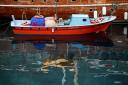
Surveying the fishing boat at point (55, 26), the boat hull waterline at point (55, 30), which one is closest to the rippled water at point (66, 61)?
the boat hull waterline at point (55, 30)

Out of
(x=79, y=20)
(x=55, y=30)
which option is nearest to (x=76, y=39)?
(x=79, y=20)

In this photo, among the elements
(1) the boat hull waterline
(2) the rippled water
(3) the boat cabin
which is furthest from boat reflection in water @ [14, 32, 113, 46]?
(3) the boat cabin

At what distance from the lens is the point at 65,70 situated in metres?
28.6

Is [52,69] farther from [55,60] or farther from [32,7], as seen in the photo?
[32,7]

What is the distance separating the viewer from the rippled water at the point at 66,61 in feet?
87.7

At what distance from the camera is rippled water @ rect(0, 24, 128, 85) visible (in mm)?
26720

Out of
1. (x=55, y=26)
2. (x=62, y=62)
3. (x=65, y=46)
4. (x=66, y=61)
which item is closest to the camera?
(x=62, y=62)

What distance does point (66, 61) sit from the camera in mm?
30984

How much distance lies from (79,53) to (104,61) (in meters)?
3.10

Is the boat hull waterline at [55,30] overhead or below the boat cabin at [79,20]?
below

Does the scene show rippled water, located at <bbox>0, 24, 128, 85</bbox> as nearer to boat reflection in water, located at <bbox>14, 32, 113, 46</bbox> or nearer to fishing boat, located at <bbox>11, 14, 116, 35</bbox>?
boat reflection in water, located at <bbox>14, 32, 113, 46</bbox>

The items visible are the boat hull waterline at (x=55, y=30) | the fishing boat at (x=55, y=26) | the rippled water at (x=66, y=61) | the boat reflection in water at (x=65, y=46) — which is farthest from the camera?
the boat hull waterline at (x=55, y=30)

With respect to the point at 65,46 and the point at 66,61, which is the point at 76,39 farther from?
the point at 66,61

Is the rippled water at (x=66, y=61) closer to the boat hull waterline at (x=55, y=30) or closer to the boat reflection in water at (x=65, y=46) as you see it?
the boat reflection in water at (x=65, y=46)
